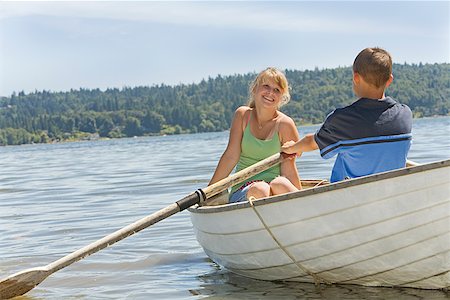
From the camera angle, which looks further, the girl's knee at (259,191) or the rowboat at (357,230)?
the girl's knee at (259,191)

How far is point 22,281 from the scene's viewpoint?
225 inches

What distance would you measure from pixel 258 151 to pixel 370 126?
63.1 inches

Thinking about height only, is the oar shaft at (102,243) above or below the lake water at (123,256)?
above

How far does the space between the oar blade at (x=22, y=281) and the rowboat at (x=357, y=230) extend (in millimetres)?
1446

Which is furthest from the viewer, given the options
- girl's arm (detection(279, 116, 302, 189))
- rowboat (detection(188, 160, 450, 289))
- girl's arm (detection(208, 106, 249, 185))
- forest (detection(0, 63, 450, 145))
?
forest (detection(0, 63, 450, 145))

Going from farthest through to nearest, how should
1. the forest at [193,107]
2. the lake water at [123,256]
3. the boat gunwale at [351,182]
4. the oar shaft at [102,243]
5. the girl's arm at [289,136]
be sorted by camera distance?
the forest at [193,107]
the girl's arm at [289,136]
the oar shaft at [102,243]
the lake water at [123,256]
the boat gunwale at [351,182]

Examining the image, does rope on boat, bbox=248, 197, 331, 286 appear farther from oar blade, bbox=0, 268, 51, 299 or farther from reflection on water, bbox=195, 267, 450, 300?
oar blade, bbox=0, 268, 51, 299

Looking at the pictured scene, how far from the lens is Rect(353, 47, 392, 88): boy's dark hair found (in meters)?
4.62

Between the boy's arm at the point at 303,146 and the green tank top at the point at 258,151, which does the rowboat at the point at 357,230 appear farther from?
the green tank top at the point at 258,151

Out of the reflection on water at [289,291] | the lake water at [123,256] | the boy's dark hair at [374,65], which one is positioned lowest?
the lake water at [123,256]

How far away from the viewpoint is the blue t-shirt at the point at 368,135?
4.66m

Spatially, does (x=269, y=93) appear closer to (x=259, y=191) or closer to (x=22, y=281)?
(x=259, y=191)

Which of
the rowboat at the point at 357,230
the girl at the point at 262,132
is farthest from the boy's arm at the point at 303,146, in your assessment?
the rowboat at the point at 357,230

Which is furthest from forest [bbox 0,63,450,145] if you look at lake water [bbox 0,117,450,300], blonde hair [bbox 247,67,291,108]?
blonde hair [bbox 247,67,291,108]
